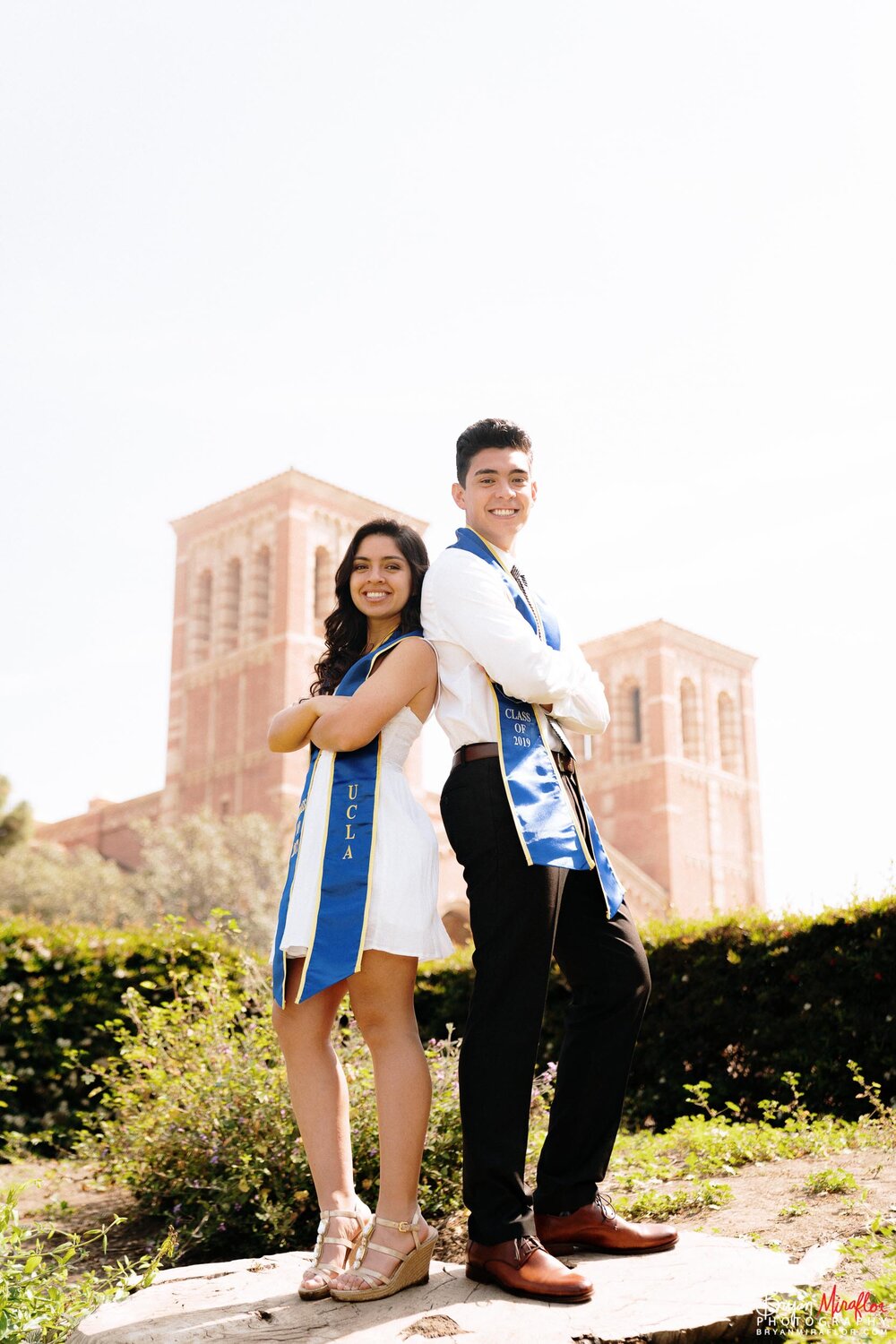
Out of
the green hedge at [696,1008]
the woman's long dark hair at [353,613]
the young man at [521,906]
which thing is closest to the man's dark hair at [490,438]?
the young man at [521,906]

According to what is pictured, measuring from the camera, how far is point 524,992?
2.83m

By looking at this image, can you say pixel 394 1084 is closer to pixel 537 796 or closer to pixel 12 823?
pixel 537 796

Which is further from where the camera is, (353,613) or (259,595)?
(259,595)

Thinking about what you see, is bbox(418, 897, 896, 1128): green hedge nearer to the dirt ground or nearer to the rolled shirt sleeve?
the dirt ground

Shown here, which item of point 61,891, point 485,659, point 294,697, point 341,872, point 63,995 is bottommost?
point 63,995

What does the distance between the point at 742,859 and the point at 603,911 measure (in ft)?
151

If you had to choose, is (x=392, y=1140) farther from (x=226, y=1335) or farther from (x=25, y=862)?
(x=25, y=862)

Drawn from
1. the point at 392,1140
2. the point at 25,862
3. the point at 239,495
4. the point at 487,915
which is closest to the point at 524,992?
the point at 487,915

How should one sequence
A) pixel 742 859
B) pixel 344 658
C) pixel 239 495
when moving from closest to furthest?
pixel 344 658
pixel 239 495
pixel 742 859

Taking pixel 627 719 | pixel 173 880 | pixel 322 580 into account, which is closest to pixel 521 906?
pixel 173 880

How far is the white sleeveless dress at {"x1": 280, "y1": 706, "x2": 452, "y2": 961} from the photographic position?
288 centimetres

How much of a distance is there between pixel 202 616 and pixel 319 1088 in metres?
35.4

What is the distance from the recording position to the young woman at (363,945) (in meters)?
2.80

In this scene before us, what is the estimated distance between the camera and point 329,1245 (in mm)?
2857
